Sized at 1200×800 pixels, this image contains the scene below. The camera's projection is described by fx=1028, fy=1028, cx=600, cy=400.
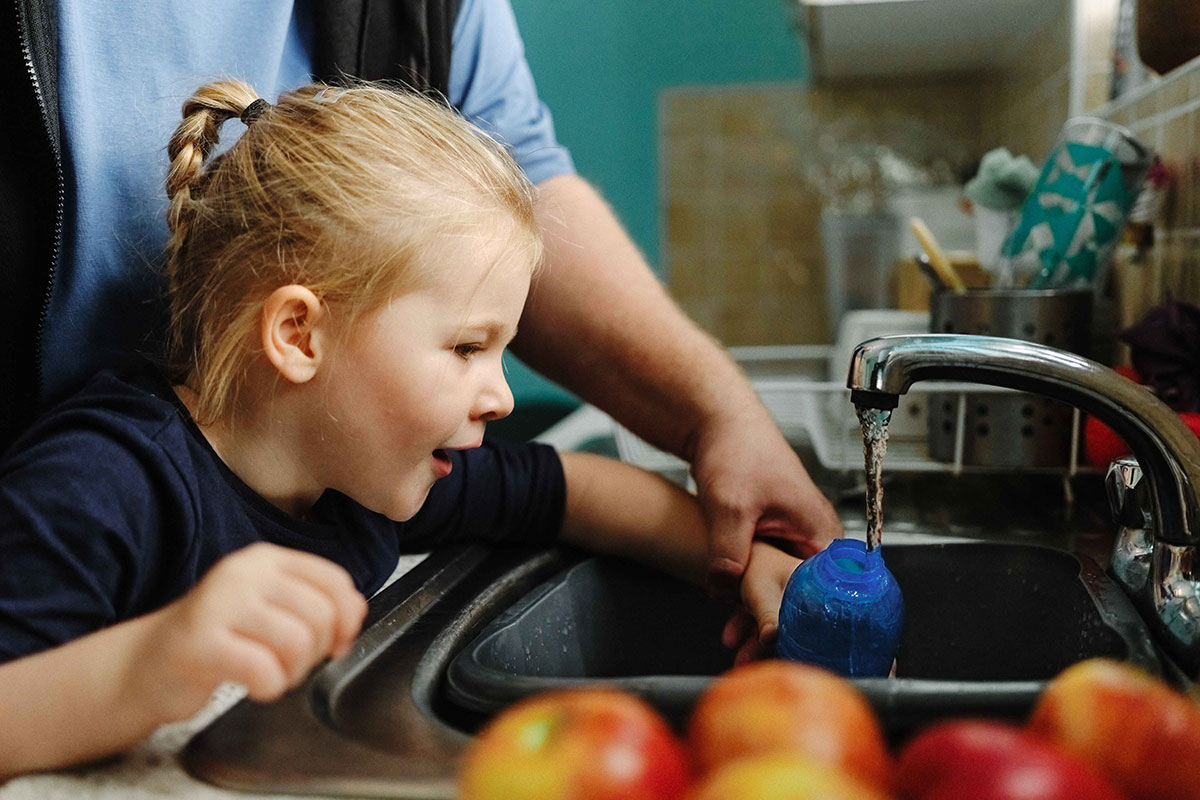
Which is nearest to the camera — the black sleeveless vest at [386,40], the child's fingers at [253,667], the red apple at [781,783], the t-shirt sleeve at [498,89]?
the red apple at [781,783]

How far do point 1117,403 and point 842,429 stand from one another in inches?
16.5

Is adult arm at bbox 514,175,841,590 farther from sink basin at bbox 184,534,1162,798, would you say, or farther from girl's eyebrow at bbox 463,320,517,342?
girl's eyebrow at bbox 463,320,517,342

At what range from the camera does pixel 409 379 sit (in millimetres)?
701

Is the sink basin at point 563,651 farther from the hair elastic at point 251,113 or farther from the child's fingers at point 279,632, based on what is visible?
the hair elastic at point 251,113

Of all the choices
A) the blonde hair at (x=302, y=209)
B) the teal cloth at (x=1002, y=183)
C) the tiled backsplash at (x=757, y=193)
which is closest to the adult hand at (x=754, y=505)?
the blonde hair at (x=302, y=209)

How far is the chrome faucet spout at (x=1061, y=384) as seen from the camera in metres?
0.58

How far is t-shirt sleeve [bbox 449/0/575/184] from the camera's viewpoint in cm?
101

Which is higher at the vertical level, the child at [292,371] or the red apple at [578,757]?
the child at [292,371]

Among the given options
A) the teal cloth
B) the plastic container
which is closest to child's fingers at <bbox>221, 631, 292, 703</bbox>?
the teal cloth

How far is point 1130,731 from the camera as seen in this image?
39 centimetres

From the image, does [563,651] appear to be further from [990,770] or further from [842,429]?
[990,770]

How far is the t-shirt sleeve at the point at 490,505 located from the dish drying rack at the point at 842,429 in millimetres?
141

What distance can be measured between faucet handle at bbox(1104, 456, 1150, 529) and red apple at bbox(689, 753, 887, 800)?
0.45 m

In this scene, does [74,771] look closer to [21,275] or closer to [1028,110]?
[21,275]
